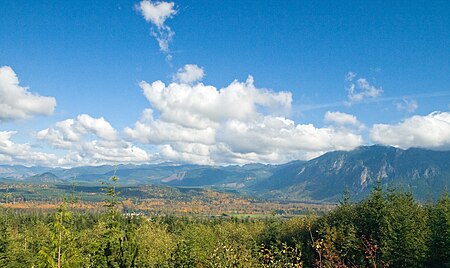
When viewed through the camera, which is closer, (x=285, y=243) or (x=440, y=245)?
(x=285, y=243)

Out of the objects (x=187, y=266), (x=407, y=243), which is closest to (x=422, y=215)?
(x=407, y=243)

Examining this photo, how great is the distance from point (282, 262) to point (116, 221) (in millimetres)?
28031

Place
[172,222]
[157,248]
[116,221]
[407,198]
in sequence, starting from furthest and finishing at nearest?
[172,222], [157,248], [407,198], [116,221]

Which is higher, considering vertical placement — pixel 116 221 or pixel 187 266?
pixel 116 221

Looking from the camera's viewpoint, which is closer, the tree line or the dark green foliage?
the tree line

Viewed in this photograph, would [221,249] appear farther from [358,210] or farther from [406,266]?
[358,210]

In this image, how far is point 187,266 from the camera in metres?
53.0

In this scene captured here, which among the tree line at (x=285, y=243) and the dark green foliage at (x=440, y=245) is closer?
the tree line at (x=285, y=243)

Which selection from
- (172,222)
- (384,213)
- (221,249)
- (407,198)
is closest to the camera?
(221,249)

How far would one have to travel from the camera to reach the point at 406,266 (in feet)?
171

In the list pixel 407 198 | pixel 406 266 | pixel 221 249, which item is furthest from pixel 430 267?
pixel 221 249

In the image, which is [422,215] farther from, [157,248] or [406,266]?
[157,248]

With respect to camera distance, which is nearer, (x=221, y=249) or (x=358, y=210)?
(x=221, y=249)

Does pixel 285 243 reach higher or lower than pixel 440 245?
higher
